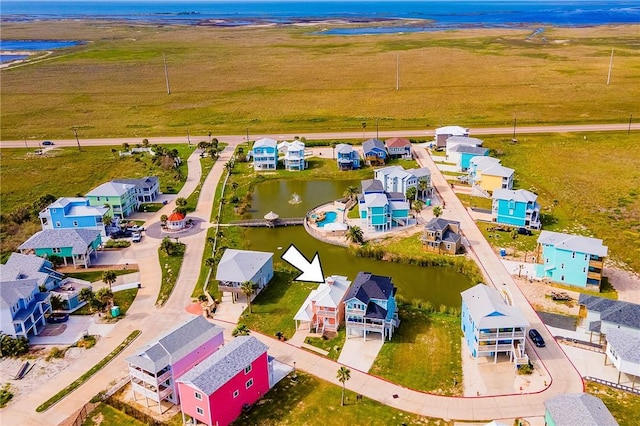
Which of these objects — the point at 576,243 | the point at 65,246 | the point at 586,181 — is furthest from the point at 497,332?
the point at 586,181

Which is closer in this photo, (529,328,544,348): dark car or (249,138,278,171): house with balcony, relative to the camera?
(529,328,544,348): dark car

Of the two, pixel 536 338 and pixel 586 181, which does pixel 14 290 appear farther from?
pixel 586 181

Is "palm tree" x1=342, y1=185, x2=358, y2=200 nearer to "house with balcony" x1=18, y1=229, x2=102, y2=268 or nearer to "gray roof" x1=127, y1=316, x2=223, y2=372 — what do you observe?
"house with balcony" x1=18, y1=229, x2=102, y2=268

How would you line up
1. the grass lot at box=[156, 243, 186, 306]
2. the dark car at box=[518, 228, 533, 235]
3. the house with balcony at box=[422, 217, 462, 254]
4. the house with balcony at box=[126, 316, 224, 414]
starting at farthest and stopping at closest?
1. the dark car at box=[518, 228, 533, 235]
2. the house with balcony at box=[422, 217, 462, 254]
3. the grass lot at box=[156, 243, 186, 306]
4. the house with balcony at box=[126, 316, 224, 414]

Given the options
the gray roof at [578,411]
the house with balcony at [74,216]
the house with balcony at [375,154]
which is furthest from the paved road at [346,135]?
the gray roof at [578,411]

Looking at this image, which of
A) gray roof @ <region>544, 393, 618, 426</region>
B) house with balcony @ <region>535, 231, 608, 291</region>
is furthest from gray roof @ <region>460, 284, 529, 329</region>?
house with balcony @ <region>535, 231, 608, 291</region>

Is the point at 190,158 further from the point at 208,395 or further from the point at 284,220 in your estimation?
the point at 208,395

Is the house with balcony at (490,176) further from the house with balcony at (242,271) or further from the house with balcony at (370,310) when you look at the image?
the house with balcony at (242,271)

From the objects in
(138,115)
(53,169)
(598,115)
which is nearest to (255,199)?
(53,169)
